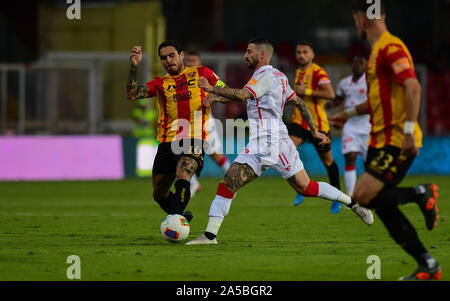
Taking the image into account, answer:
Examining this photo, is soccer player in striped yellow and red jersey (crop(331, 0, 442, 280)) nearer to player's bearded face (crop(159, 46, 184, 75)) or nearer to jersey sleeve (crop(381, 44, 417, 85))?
jersey sleeve (crop(381, 44, 417, 85))

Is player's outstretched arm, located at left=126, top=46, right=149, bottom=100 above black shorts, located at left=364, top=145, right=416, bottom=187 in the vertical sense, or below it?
above

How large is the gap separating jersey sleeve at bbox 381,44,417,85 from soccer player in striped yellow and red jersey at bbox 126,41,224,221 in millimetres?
3207

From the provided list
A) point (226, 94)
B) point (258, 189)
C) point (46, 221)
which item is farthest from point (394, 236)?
point (258, 189)

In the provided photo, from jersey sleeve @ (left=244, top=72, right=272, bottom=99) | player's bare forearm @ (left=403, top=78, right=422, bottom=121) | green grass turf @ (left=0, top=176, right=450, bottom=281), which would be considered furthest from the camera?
jersey sleeve @ (left=244, top=72, right=272, bottom=99)

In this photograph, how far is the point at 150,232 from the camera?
999 cm

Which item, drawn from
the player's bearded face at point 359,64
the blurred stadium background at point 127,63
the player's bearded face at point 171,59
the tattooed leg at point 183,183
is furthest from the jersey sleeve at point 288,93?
the blurred stadium background at point 127,63

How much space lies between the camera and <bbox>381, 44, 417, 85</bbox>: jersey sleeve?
648 centimetres

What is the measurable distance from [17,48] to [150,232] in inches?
728

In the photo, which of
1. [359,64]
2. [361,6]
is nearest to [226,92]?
[361,6]

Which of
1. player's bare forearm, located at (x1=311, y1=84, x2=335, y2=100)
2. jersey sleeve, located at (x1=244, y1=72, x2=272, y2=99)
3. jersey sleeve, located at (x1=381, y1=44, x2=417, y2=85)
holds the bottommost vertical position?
player's bare forearm, located at (x1=311, y1=84, x2=335, y2=100)

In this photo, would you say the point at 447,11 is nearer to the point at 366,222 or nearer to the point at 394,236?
the point at 366,222

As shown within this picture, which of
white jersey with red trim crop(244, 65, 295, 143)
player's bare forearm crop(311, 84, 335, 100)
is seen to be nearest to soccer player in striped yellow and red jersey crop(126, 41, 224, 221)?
white jersey with red trim crop(244, 65, 295, 143)

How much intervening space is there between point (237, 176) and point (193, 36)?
22.3 m

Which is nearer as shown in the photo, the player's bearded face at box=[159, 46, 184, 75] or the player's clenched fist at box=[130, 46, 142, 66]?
the player's clenched fist at box=[130, 46, 142, 66]
